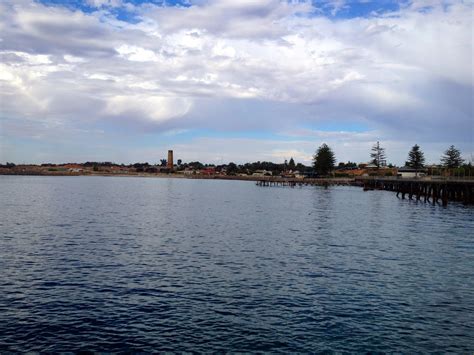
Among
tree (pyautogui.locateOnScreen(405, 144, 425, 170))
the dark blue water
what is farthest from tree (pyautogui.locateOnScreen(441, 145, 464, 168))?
the dark blue water

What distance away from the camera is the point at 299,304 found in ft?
63.4

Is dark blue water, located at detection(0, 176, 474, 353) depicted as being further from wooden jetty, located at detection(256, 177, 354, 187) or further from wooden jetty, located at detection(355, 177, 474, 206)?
wooden jetty, located at detection(256, 177, 354, 187)

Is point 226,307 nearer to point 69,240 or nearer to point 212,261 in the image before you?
point 212,261

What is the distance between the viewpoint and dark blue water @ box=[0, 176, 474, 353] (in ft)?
51.2

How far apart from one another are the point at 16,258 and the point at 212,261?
11.8m

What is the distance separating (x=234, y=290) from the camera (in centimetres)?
2141

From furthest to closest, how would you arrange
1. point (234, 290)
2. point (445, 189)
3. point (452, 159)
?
point (452, 159)
point (445, 189)
point (234, 290)

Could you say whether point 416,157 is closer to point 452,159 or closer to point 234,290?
point 452,159

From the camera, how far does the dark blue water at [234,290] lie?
15.6 meters

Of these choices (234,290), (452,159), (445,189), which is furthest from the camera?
(452,159)

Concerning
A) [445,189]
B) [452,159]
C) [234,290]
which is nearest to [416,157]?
[452,159]

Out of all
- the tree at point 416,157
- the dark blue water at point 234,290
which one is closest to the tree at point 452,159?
the tree at point 416,157

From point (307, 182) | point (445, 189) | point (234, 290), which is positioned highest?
point (445, 189)

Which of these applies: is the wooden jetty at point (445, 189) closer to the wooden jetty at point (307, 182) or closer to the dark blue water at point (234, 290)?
the dark blue water at point (234, 290)
